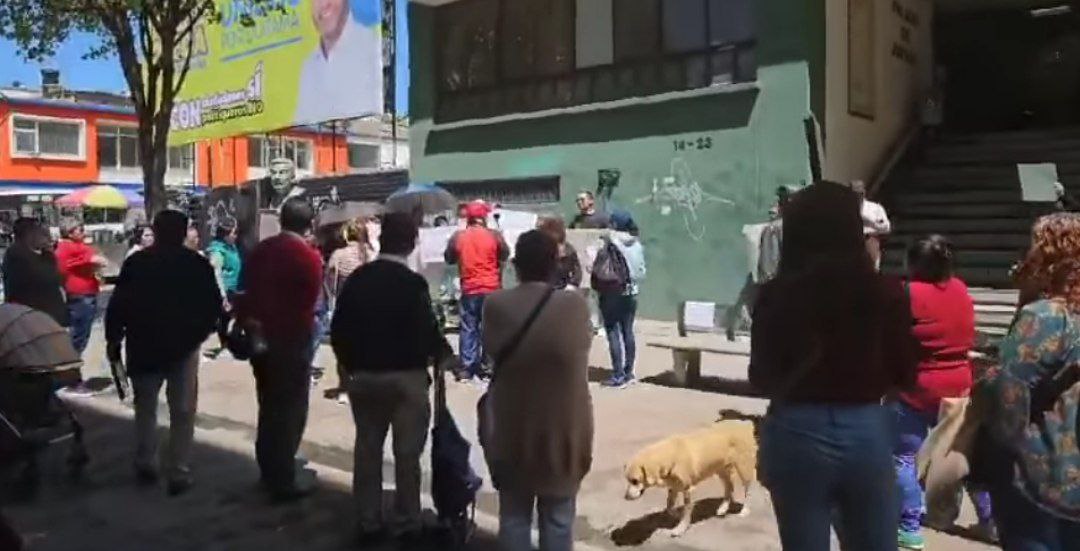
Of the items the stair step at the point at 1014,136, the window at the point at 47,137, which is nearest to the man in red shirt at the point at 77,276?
the stair step at the point at 1014,136

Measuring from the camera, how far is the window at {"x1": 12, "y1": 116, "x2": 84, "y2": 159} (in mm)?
38719

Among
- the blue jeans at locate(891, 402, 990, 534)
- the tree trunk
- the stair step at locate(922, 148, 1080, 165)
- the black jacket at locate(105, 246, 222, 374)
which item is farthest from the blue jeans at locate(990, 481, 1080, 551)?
the tree trunk

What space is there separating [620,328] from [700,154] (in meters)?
5.55

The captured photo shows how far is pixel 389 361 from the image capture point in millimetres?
5055

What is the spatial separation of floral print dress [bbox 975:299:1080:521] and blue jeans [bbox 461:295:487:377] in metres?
6.78

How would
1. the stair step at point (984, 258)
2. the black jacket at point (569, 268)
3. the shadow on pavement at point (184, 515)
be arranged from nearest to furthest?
1. the shadow on pavement at point (184, 515)
2. the black jacket at point (569, 268)
3. the stair step at point (984, 258)

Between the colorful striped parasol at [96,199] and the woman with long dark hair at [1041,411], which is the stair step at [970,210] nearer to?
the woman with long dark hair at [1041,411]

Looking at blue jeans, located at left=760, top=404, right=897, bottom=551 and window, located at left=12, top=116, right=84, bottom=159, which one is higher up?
window, located at left=12, top=116, right=84, bottom=159

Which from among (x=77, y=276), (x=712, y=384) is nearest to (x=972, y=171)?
(x=712, y=384)

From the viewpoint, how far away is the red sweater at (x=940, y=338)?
4945 mm

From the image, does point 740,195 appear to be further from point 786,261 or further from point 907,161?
point 786,261

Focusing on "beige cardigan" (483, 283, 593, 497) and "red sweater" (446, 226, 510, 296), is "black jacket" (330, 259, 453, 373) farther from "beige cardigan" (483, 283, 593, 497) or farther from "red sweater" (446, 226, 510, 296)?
"red sweater" (446, 226, 510, 296)

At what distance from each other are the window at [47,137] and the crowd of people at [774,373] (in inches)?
1441

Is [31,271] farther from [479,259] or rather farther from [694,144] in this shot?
[694,144]
